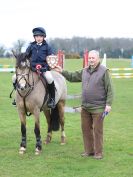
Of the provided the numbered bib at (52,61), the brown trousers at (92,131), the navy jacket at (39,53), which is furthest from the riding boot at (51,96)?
the brown trousers at (92,131)

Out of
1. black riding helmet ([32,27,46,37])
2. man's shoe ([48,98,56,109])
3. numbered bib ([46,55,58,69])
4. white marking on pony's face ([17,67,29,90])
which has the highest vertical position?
black riding helmet ([32,27,46,37])

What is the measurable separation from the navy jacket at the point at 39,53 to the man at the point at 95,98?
3.63 feet

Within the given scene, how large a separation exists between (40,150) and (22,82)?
150 centimetres

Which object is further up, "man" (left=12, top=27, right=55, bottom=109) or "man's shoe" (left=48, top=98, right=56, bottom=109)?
"man" (left=12, top=27, right=55, bottom=109)

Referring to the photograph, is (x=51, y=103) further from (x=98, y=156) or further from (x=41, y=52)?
(x=98, y=156)

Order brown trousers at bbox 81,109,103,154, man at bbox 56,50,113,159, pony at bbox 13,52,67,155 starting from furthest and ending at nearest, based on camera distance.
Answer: pony at bbox 13,52,67,155
brown trousers at bbox 81,109,103,154
man at bbox 56,50,113,159

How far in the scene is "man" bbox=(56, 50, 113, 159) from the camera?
7297 millimetres

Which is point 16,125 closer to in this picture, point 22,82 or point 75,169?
point 22,82

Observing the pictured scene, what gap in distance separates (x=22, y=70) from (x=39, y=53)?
0.89 metres

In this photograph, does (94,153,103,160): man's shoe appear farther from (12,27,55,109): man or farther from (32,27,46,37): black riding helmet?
(32,27,46,37): black riding helmet

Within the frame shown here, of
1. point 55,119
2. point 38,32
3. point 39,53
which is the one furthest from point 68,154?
point 38,32

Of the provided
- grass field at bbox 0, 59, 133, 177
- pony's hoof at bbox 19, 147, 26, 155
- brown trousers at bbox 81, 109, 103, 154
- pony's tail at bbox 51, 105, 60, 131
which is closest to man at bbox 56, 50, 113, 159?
brown trousers at bbox 81, 109, 103, 154

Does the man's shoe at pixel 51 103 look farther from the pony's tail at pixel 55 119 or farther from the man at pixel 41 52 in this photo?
the pony's tail at pixel 55 119

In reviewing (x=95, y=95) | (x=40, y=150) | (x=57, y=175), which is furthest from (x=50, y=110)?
(x=57, y=175)
